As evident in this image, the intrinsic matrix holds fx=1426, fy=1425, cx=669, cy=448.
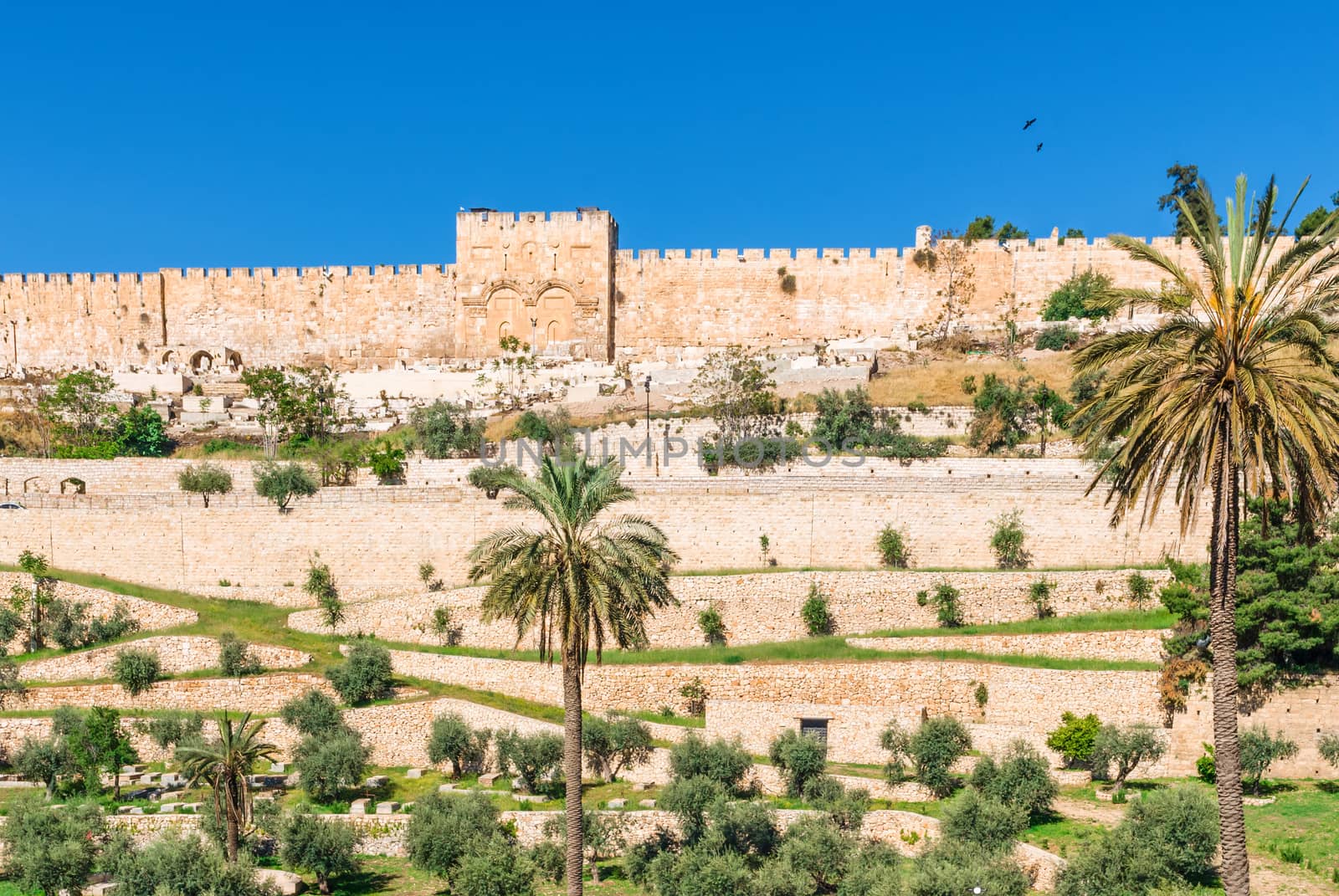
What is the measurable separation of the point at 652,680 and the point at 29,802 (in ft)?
36.3

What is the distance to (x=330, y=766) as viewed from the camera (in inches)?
971

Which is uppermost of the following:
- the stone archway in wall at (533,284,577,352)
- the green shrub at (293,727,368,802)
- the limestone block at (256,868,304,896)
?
the stone archway in wall at (533,284,577,352)

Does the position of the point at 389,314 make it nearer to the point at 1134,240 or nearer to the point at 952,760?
the point at 952,760

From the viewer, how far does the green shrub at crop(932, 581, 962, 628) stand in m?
28.4

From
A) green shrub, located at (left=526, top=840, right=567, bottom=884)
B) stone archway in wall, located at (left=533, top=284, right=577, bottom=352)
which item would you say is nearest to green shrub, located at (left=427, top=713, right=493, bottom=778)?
green shrub, located at (left=526, top=840, right=567, bottom=884)

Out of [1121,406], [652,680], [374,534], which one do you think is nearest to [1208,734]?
[652,680]

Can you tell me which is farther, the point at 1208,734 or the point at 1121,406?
the point at 1208,734

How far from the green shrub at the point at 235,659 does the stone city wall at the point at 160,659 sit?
0.15 m

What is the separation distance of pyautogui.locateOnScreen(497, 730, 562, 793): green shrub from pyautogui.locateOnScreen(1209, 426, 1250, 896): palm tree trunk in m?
14.0

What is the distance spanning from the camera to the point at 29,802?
23922 mm

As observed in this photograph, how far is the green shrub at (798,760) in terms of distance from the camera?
928 inches

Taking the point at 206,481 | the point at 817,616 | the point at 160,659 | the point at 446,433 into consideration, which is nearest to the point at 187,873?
the point at 160,659

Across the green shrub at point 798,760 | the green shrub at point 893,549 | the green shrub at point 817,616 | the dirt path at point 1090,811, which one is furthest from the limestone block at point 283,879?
the green shrub at point 893,549

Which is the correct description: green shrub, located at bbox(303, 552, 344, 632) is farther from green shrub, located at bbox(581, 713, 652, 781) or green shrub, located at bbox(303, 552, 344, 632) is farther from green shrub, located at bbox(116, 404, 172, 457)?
green shrub, located at bbox(116, 404, 172, 457)
